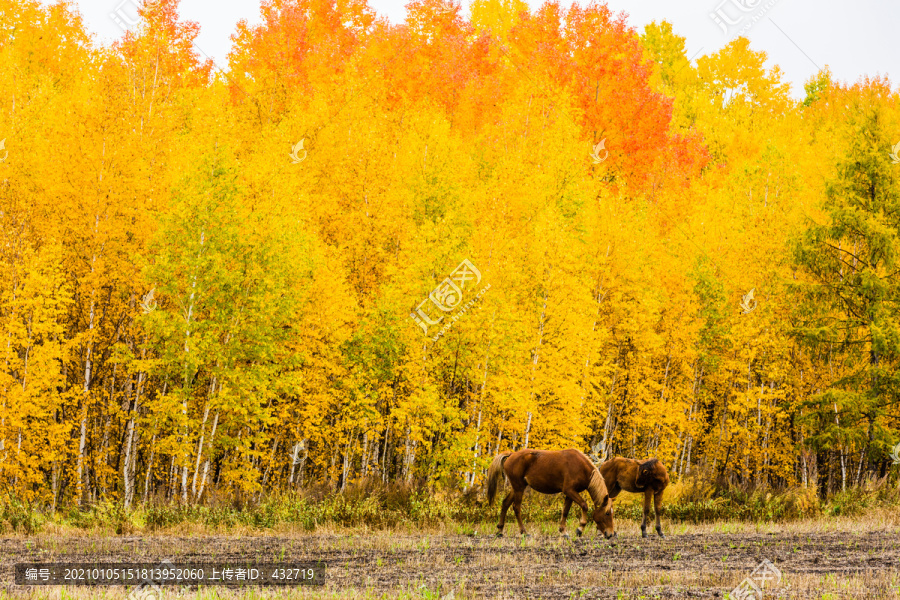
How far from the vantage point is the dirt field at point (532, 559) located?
9492 millimetres

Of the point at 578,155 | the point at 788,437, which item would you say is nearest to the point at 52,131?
the point at 578,155

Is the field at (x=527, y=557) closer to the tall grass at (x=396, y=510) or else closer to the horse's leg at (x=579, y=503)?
the horse's leg at (x=579, y=503)

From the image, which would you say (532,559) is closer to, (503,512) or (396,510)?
(503,512)

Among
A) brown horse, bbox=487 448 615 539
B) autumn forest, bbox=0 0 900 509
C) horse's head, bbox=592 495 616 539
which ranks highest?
autumn forest, bbox=0 0 900 509

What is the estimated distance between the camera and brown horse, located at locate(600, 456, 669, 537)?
1502cm

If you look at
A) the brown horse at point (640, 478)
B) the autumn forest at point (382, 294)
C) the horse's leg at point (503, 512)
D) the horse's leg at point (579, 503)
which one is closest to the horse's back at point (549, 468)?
the horse's leg at point (579, 503)

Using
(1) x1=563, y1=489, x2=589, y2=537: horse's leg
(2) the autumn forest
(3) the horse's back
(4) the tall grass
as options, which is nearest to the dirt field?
(1) x1=563, y1=489, x2=589, y2=537: horse's leg

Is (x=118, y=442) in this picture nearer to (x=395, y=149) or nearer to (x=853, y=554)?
(x=395, y=149)

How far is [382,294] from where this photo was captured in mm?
→ 25781

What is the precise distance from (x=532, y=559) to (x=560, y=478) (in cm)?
268

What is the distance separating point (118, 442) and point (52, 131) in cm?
1022

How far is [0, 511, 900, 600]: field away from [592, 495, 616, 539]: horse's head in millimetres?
275

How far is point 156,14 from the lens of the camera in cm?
3341

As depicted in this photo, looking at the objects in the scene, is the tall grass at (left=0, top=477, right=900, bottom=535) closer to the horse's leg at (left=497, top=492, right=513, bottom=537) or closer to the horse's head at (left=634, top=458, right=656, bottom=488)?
the horse's leg at (left=497, top=492, right=513, bottom=537)
